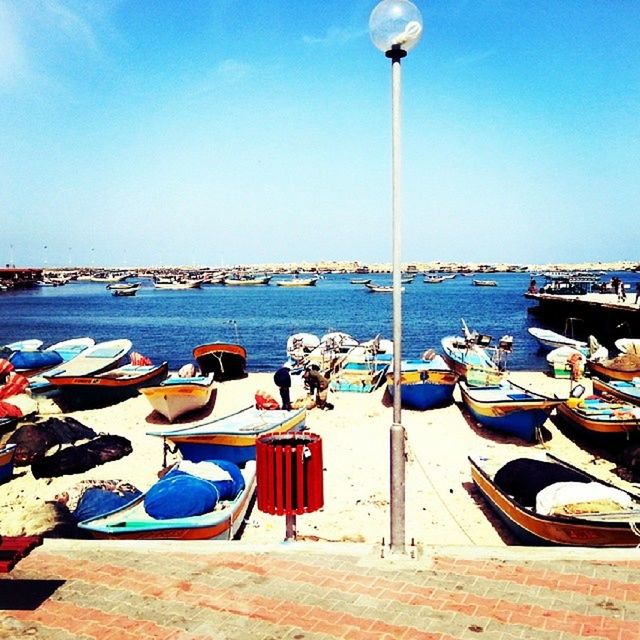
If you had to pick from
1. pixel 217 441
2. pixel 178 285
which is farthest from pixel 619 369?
pixel 178 285

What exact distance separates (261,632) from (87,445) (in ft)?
34.0

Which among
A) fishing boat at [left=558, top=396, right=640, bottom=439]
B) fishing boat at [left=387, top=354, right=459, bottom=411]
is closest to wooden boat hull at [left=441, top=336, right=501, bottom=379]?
fishing boat at [left=387, top=354, right=459, bottom=411]

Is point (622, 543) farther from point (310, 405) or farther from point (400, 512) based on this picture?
point (310, 405)

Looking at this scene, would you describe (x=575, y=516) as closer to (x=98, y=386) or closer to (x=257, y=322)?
(x=98, y=386)

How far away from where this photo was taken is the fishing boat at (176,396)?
18219mm

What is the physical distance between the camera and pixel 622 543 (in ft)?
25.6

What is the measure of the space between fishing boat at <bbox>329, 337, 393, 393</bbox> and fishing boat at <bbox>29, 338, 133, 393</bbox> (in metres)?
8.91

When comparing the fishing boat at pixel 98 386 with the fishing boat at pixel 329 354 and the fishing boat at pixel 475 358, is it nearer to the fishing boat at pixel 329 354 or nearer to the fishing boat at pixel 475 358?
the fishing boat at pixel 329 354

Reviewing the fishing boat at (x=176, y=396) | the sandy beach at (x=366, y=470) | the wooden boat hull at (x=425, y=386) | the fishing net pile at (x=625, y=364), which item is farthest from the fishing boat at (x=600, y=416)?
the fishing boat at (x=176, y=396)

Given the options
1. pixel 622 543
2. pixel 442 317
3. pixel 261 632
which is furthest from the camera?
pixel 442 317

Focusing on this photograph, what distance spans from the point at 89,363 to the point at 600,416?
19.7 meters

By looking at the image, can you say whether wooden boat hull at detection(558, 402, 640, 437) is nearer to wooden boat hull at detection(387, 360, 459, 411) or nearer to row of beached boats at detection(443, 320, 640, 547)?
row of beached boats at detection(443, 320, 640, 547)

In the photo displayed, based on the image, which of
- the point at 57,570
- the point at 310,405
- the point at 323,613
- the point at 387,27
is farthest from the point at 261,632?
the point at 310,405

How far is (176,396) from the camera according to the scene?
1833cm
